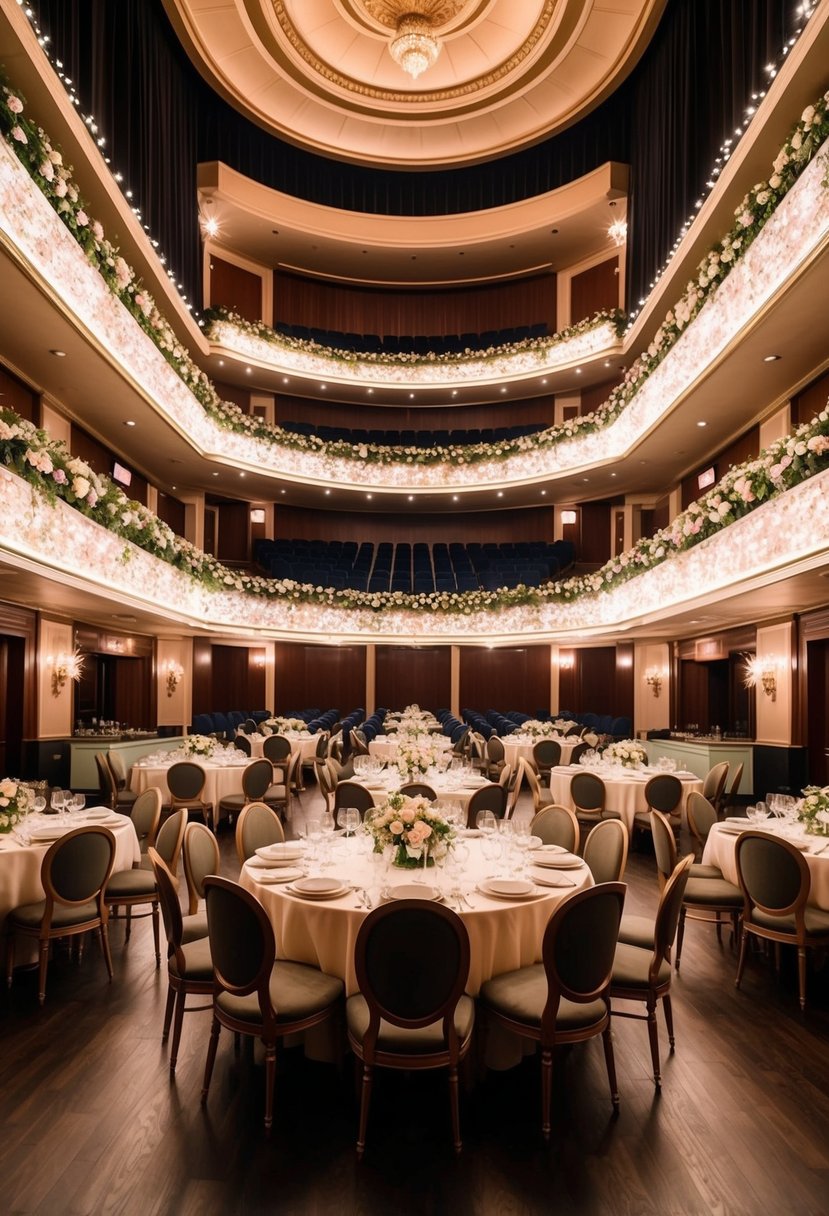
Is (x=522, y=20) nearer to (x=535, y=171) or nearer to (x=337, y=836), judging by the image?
(x=535, y=171)

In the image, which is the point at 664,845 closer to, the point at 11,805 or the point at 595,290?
the point at 11,805

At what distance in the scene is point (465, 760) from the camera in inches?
488

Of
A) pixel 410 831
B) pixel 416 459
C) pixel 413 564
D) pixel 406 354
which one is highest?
pixel 406 354

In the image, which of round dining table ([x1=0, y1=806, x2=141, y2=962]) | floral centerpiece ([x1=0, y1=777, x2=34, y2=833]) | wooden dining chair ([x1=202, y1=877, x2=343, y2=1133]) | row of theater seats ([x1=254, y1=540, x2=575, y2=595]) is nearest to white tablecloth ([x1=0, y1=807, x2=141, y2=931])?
round dining table ([x1=0, y1=806, x2=141, y2=962])

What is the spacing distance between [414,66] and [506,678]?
46.7 feet

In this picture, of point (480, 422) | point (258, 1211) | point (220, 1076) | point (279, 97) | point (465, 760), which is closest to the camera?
point (258, 1211)

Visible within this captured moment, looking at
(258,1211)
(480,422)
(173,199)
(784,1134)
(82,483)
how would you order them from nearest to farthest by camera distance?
1. (258,1211)
2. (784,1134)
3. (82,483)
4. (173,199)
5. (480,422)

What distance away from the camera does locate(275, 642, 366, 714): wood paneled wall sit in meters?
20.8

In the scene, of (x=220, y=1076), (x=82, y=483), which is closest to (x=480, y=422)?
(x=82, y=483)

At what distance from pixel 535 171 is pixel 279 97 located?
703 centimetres

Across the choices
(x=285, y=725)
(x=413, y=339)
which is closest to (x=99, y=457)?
(x=285, y=725)

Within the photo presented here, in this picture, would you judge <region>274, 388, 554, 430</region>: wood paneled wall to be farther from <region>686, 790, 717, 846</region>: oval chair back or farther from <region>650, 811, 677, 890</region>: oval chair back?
<region>650, 811, 677, 890</region>: oval chair back

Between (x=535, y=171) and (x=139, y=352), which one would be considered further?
(x=535, y=171)

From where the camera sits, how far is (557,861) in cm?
465
